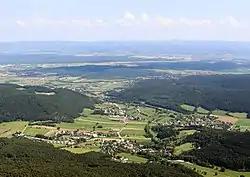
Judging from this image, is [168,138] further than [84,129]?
No

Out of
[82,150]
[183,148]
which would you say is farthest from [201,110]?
[82,150]

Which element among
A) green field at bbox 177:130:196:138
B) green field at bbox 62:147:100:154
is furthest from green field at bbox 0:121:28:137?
green field at bbox 177:130:196:138

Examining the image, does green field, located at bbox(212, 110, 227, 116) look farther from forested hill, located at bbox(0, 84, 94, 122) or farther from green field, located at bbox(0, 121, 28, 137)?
green field, located at bbox(0, 121, 28, 137)

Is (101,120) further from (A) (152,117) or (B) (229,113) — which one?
(B) (229,113)

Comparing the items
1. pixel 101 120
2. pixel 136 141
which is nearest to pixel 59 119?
pixel 101 120

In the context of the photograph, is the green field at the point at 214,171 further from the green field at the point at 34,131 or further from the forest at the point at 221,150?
the green field at the point at 34,131

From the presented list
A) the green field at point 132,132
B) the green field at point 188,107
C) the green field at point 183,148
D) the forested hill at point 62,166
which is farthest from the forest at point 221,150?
the green field at point 188,107
